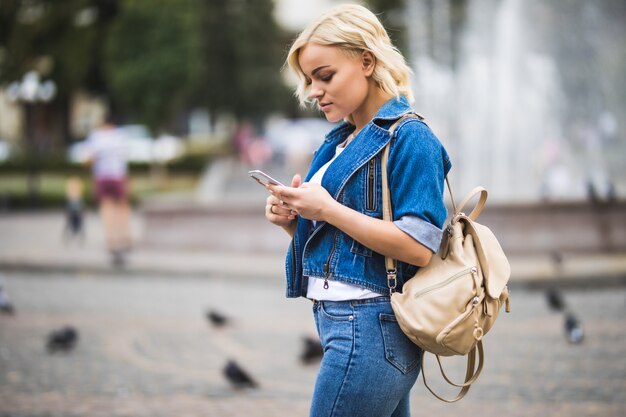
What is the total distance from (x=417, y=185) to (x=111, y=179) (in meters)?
11.9

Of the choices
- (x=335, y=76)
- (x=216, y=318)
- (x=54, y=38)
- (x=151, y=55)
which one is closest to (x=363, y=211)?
(x=335, y=76)

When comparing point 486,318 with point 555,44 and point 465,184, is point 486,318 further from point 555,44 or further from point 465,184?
point 555,44

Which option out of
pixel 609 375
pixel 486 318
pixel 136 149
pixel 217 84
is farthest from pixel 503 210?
pixel 217 84

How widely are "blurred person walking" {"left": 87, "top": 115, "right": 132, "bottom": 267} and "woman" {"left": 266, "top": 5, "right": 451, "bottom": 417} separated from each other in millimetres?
11246

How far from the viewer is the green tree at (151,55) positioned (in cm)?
3334

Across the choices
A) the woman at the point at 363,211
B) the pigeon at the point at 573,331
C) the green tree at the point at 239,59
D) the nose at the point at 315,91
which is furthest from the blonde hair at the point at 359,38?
the green tree at the point at 239,59

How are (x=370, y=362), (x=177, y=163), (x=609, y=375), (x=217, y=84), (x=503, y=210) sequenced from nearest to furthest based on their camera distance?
1. (x=370, y=362)
2. (x=609, y=375)
3. (x=503, y=210)
4. (x=177, y=163)
5. (x=217, y=84)

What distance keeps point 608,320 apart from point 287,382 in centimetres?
376

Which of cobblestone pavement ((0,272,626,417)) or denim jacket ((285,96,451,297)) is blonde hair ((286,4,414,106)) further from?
cobblestone pavement ((0,272,626,417))

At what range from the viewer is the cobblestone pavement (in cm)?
592

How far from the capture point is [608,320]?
8.90 m

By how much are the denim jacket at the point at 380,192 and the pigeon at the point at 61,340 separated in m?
5.21

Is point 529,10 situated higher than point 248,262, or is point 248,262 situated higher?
point 529,10

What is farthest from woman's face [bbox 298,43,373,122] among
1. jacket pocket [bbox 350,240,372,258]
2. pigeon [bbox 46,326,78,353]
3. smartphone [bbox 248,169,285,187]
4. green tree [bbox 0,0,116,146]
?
green tree [bbox 0,0,116,146]
